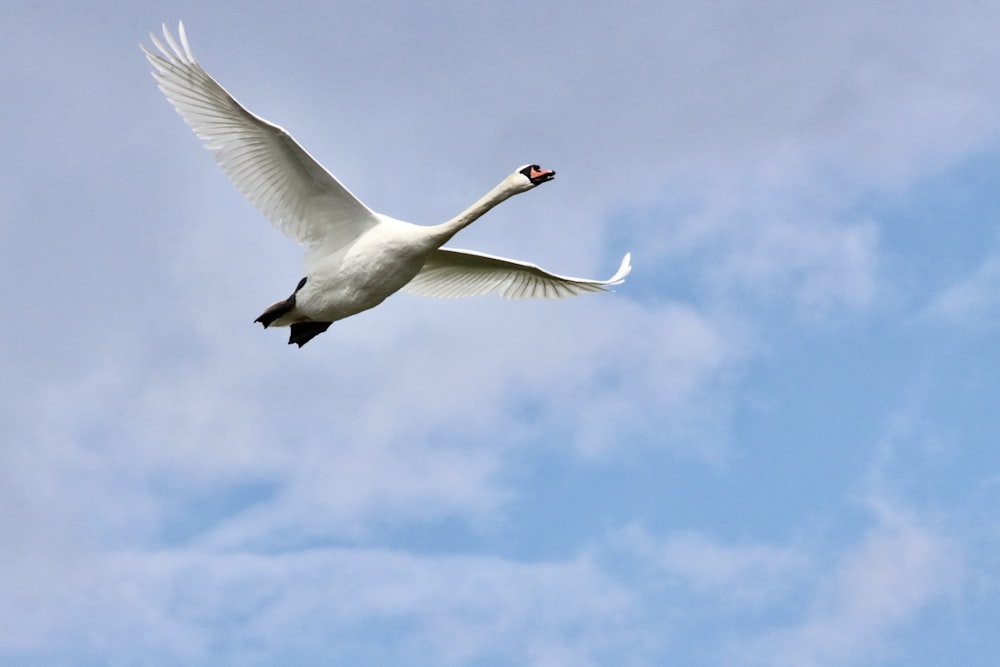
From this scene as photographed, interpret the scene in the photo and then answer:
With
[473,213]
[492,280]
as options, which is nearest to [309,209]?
[473,213]

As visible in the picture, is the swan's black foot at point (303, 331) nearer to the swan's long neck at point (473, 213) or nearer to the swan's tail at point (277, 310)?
the swan's tail at point (277, 310)

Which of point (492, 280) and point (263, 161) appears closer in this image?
point (263, 161)

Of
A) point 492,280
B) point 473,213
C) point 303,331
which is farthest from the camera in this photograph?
point 492,280

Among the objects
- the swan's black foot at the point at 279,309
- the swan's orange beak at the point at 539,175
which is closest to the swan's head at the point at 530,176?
the swan's orange beak at the point at 539,175

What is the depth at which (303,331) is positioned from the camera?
26.9 m

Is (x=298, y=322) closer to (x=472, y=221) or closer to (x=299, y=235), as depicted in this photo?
(x=299, y=235)

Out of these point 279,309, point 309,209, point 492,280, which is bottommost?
point 279,309

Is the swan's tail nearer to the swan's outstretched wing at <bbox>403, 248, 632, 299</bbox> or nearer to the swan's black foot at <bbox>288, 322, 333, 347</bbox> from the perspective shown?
the swan's black foot at <bbox>288, 322, 333, 347</bbox>

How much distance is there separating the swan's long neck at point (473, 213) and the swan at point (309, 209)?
0.01 meters

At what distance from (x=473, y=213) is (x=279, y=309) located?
329cm

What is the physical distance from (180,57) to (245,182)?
7.14ft

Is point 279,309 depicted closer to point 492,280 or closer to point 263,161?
point 263,161

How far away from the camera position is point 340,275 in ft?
84.7

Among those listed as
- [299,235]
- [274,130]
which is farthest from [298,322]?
[274,130]
